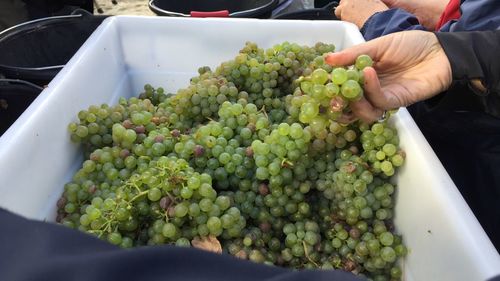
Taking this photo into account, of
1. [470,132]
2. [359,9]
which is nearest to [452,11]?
[359,9]

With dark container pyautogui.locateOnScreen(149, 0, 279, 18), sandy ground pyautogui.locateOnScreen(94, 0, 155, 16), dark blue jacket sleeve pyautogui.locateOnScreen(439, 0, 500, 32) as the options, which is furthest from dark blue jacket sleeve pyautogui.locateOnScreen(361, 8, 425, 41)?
sandy ground pyautogui.locateOnScreen(94, 0, 155, 16)

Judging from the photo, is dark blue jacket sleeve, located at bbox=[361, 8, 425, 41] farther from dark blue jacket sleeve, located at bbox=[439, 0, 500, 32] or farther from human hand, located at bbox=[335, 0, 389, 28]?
dark blue jacket sleeve, located at bbox=[439, 0, 500, 32]

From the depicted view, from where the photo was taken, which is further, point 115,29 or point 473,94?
point 115,29

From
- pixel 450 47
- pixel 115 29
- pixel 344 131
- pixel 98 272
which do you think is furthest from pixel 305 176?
pixel 115 29

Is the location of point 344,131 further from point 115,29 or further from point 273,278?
point 115,29

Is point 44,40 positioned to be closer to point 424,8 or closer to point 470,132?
point 424,8
